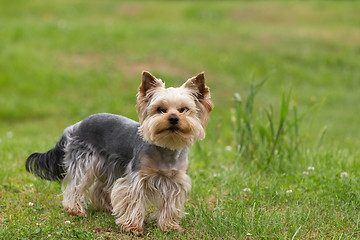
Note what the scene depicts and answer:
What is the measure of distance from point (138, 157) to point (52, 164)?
1339 mm

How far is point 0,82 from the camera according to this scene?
1493 centimetres

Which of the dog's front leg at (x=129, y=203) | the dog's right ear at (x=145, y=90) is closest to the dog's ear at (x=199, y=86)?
the dog's right ear at (x=145, y=90)

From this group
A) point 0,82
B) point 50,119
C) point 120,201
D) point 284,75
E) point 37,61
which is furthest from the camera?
point 284,75

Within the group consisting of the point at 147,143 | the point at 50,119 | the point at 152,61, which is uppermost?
the point at 147,143

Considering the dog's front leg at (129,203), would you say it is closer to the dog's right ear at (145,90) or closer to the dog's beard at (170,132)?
the dog's beard at (170,132)

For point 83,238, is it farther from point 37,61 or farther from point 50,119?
point 37,61

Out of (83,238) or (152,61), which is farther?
(152,61)

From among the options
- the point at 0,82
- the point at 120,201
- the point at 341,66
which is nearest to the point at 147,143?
the point at 120,201

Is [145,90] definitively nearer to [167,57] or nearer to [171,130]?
[171,130]

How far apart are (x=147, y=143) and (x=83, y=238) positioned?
3.59 ft

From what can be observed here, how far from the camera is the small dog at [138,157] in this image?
4617 mm

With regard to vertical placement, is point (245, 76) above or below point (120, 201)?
below

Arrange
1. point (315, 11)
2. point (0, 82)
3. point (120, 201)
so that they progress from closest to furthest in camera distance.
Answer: point (120, 201), point (0, 82), point (315, 11)

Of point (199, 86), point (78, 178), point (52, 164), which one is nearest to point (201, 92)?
point (199, 86)
